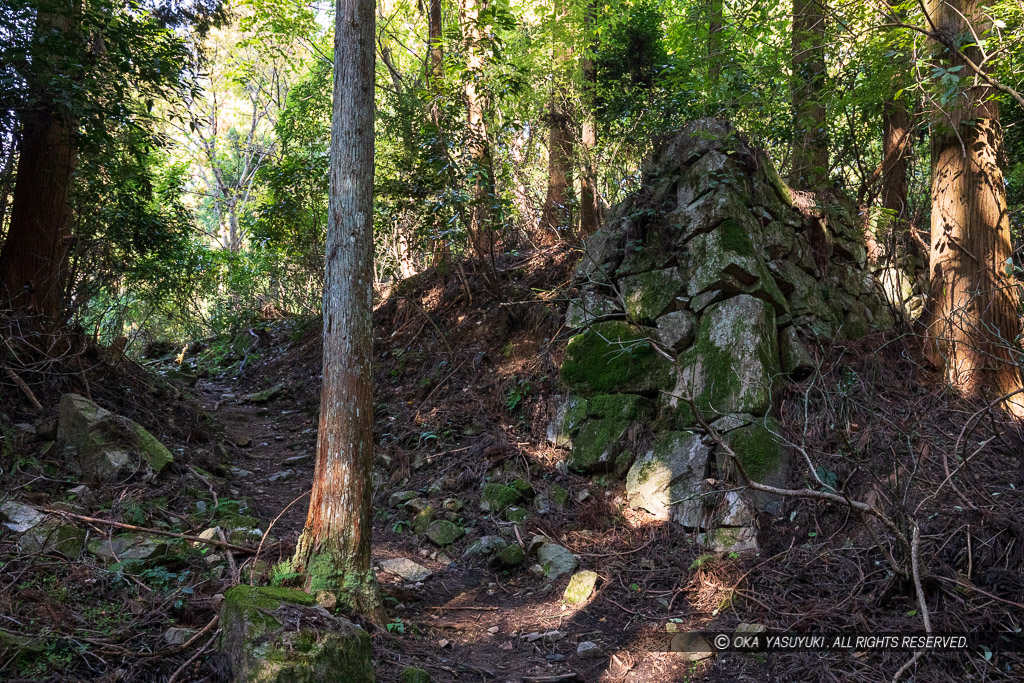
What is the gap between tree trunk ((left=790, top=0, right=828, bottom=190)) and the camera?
8320 millimetres

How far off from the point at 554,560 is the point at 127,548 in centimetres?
336

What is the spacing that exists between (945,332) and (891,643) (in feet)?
11.5

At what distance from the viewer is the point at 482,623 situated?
492 cm

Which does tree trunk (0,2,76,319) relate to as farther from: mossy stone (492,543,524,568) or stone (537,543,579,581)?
stone (537,543,579,581)

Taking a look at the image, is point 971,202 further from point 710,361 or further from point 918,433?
point 710,361

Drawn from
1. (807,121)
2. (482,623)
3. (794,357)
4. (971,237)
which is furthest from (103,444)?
(807,121)

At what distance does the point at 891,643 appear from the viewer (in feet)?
12.2

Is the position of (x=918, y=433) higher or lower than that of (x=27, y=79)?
A: lower

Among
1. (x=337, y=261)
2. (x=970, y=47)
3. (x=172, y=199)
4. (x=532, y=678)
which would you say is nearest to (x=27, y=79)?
(x=172, y=199)

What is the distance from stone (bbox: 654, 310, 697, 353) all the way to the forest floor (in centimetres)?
112

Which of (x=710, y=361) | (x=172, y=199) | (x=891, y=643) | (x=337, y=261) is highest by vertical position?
(x=172, y=199)

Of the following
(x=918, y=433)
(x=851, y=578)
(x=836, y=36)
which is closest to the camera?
(x=851, y=578)

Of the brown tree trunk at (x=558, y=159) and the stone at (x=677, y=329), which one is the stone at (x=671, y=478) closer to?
the stone at (x=677, y=329)

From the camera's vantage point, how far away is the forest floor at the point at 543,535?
3795 millimetres
